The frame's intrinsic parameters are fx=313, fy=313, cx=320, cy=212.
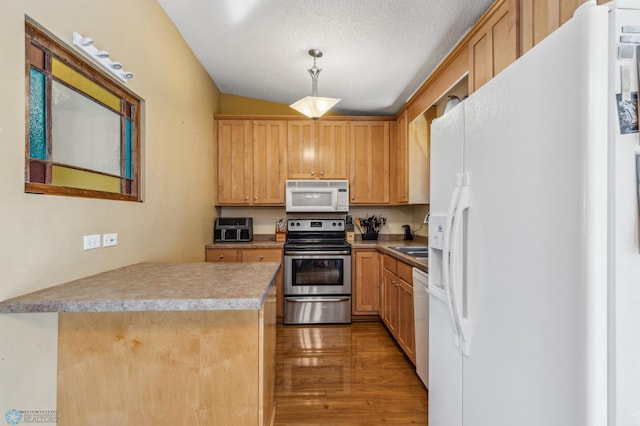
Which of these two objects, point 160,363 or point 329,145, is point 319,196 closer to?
point 329,145

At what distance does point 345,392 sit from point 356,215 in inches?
95.8

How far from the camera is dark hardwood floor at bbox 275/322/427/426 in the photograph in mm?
1956

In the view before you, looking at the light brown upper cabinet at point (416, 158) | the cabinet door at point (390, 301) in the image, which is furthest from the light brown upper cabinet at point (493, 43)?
the cabinet door at point (390, 301)

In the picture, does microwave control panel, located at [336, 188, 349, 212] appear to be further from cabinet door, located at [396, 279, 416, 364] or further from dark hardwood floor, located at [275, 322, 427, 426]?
dark hardwood floor, located at [275, 322, 427, 426]

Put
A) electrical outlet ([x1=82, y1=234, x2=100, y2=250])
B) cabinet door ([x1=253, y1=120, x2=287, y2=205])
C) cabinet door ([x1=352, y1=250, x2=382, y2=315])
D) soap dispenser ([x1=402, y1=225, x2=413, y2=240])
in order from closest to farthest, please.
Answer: electrical outlet ([x1=82, y1=234, x2=100, y2=250])
cabinet door ([x1=352, y1=250, x2=382, y2=315])
cabinet door ([x1=253, y1=120, x2=287, y2=205])
soap dispenser ([x1=402, y1=225, x2=413, y2=240])

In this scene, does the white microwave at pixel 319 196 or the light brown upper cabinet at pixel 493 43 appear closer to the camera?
the light brown upper cabinet at pixel 493 43

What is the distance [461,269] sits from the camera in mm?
1262

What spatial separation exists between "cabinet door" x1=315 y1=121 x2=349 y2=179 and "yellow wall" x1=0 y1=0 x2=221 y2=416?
1454 millimetres

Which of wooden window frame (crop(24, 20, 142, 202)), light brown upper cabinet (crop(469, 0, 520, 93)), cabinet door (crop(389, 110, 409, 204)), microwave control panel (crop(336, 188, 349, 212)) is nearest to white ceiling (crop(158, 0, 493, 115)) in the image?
light brown upper cabinet (crop(469, 0, 520, 93))

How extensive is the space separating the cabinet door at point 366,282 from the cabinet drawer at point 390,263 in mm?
266

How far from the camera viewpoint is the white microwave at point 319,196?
3.83 metres

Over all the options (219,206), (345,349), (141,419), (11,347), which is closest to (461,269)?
(141,419)

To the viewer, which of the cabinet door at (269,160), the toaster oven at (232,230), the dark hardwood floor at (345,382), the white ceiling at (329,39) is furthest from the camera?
the cabinet door at (269,160)

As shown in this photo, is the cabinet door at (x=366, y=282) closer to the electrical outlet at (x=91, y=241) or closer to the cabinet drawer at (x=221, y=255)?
the cabinet drawer at (x=221, y=255)
